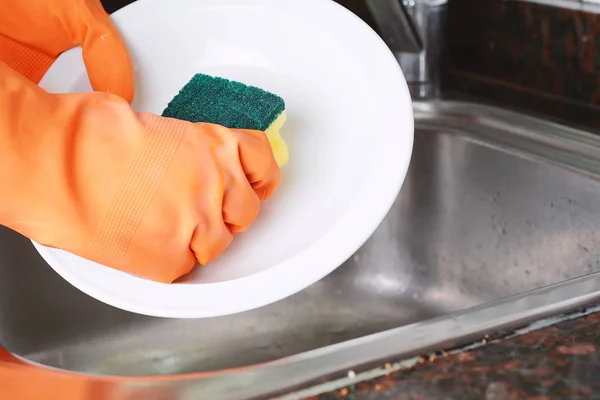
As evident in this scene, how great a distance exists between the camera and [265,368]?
446 mm

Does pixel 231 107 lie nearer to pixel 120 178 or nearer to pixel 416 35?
pixel 120 178

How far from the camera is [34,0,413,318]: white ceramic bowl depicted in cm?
49

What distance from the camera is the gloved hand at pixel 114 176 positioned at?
1.39 feet

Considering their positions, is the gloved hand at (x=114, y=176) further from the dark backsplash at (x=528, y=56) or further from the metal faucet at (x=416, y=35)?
the dark backsplash at (x=528, y=56)

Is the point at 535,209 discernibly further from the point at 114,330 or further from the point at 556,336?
the point at 114,330

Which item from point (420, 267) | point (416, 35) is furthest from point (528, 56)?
point (420, 267)

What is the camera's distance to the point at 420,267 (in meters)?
0.82

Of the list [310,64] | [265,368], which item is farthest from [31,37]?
[265,368]

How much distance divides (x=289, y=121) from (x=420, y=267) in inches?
12.4

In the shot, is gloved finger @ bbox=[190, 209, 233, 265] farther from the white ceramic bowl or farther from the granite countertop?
the granite countertop

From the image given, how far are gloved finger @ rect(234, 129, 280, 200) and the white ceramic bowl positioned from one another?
0.07 m

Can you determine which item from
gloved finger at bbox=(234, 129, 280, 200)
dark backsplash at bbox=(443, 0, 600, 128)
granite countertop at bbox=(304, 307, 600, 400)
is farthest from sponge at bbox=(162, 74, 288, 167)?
dark backsplash at bbox=(443, 0, 600, 128)

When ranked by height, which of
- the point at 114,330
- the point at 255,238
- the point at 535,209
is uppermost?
the point at 255,238

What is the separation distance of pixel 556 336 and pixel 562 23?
467 millimetres
